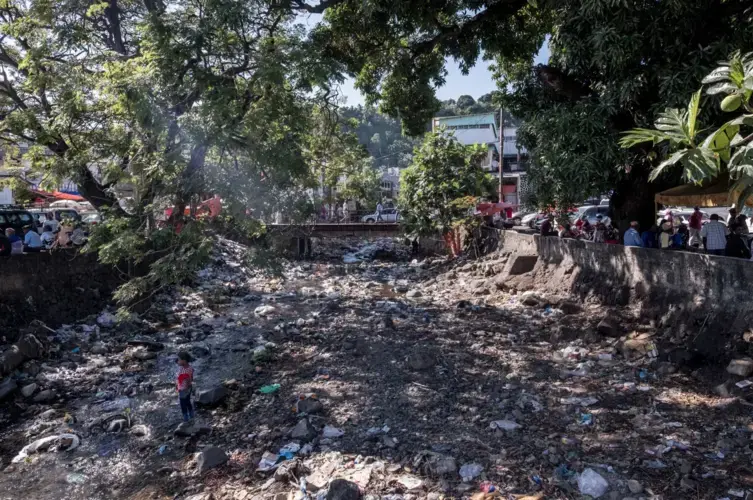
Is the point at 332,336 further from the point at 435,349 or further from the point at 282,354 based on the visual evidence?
the point at 435,349

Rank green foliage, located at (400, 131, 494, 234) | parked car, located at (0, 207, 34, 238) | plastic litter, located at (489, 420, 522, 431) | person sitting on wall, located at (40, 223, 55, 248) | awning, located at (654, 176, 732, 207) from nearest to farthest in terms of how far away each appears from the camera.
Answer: plastic litter, located at (489, 420, 522, 431)
awning, located at (654, 176, 732, 207)
person sitting on wall, located at (40, 223, 55, 248)
parked car, located at (0, 207, 34, 238)
green foliage, located at (400, 131, 494, 234)

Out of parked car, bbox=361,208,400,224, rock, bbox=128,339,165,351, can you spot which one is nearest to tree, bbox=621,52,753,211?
rock, bbox=128,339,165,351

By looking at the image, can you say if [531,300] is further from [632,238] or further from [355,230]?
[355,230]

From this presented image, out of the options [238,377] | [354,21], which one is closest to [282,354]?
[238,377]

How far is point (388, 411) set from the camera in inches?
228

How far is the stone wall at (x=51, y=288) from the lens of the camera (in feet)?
32.6

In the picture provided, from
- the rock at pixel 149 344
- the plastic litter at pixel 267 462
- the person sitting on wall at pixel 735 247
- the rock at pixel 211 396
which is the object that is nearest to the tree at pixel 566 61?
the person sitting on wall at pixel 735 247

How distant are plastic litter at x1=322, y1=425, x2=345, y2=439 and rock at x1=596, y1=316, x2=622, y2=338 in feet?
14.4

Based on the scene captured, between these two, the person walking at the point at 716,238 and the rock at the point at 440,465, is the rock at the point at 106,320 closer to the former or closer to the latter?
the rock at the point at 440,465

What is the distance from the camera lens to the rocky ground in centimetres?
438

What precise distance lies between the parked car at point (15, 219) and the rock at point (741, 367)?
51.4 feet

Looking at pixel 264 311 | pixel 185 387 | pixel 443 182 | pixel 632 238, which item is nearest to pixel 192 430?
pixel 185 387

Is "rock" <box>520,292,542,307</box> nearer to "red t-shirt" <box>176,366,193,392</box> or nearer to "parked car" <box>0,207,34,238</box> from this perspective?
"red t-shirt" <box>176,366,193,392</box>

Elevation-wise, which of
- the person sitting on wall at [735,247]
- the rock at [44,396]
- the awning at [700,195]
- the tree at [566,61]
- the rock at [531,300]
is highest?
the tree at [566,61]
